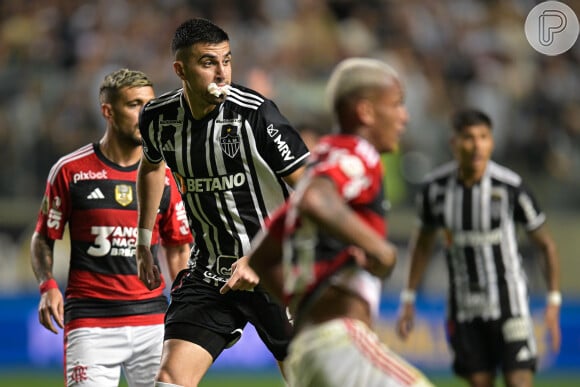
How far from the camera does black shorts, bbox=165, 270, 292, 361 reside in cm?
588

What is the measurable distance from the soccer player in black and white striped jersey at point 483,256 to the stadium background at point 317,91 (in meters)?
4.04

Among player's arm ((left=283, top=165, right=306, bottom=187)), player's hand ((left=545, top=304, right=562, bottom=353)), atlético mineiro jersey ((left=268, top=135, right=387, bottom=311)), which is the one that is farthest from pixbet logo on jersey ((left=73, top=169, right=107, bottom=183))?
player's hand ((left=545, top=304, right=562, bottom=353))

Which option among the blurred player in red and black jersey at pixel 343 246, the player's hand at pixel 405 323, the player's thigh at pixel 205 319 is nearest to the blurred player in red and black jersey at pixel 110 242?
the player's thigh at pixel 205 319

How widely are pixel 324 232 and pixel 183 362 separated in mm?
1796

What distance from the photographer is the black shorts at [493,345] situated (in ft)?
26.3

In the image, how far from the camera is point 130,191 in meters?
6.94

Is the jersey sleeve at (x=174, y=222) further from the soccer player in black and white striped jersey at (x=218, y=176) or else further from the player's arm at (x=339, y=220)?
the player's arm at (x=339, y=220)

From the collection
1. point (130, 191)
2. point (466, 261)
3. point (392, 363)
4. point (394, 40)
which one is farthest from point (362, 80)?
point (394, 40)

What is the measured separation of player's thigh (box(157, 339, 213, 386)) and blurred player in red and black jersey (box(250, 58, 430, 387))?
52.4 inches

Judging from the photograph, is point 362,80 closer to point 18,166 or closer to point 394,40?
point 18,166

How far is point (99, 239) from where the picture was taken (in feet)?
22.4

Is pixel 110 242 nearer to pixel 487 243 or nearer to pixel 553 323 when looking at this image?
pixel 487 243

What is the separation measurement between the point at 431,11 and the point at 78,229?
10728 mm

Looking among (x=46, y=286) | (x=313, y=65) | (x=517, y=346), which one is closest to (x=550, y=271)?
(x=517, y=346)
